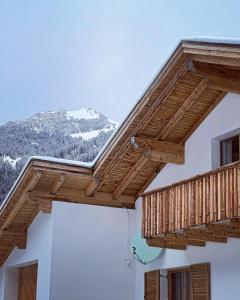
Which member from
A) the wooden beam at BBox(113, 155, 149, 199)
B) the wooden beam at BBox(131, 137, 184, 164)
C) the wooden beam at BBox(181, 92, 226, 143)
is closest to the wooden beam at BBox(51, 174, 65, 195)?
the wooden beam at BBox(113, 155, 149, 199)

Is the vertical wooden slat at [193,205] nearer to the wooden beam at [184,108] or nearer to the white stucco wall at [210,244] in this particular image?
the white stucco wall at [210,244]

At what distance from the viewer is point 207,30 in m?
29.6

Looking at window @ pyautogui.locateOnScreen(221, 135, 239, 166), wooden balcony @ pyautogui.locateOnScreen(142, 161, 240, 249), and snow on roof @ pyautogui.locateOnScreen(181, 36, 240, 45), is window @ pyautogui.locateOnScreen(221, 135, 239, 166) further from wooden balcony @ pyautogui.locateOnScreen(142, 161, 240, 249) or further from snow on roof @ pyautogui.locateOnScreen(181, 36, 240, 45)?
snow on roof @ pyautogui.locateOnScreen(181, 36, 240, 45)

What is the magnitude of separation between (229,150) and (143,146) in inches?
65.1

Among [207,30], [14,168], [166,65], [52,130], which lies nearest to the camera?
[166,65]

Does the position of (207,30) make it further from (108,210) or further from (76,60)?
(108,210)

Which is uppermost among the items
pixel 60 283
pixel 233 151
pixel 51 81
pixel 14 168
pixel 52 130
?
pixel 51 81

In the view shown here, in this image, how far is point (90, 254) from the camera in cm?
1382

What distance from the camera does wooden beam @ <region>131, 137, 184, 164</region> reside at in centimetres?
1254

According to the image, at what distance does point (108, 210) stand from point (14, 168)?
744 inches

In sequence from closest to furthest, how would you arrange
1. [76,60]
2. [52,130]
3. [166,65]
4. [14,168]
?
1. [166,65]
2. [14,168]
3. [52,130]
4. [76,60]

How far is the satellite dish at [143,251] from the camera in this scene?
1287 cm

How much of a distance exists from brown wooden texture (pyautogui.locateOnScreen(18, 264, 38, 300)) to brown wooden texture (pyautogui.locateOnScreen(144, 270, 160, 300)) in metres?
3.84

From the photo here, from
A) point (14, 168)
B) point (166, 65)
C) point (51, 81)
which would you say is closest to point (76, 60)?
point (51, 81)
